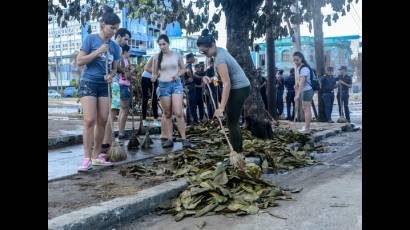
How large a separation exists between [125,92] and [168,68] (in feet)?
3.12

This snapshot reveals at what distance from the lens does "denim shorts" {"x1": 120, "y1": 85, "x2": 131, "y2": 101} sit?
7.45 m

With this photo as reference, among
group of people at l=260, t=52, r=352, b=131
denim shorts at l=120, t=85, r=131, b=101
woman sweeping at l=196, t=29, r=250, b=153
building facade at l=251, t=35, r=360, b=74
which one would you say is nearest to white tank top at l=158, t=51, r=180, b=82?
denim shorts at l=120, t=85, r=131, b=101

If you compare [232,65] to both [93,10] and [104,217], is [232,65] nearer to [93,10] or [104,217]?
[104,217]

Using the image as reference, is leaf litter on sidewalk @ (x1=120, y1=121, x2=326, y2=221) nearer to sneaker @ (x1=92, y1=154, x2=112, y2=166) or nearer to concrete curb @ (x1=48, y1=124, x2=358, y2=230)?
concrete curb @ (x1=48, y1=124, x2=358, y2=230)

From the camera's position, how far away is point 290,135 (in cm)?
852

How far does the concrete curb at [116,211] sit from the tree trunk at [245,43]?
12.3ft

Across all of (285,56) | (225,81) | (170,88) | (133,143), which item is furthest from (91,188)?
(285,56)

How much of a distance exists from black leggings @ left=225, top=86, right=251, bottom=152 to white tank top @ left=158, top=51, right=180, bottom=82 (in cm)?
152

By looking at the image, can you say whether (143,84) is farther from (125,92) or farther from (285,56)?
(285,56)

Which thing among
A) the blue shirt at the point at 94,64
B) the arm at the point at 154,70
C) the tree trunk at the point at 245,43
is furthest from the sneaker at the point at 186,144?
the blue shirt at the point at 94,64

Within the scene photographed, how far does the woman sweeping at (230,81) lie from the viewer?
5.51 m

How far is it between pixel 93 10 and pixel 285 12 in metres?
4.08

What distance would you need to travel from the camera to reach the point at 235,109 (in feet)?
18.9
